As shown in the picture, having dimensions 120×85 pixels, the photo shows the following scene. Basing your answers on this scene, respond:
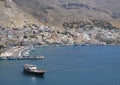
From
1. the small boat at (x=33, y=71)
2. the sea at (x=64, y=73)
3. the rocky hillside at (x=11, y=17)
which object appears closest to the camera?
the sea at (x=64, y=73)

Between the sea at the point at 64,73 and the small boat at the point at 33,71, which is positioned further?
the small boat at the point at 33,71

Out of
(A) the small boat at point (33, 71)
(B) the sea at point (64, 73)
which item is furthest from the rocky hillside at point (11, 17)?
(A) the small boat at point (33, 71)

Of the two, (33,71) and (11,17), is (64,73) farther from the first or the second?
(11,17)

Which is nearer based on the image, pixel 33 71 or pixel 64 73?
pixel 33 71

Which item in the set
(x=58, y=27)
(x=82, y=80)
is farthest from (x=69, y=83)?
(x=58, y=27)

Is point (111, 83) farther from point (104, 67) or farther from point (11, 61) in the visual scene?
point (11, 61)

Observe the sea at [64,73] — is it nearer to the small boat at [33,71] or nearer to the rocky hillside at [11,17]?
the small boat at [33,71]

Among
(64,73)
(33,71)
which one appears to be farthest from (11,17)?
(33,71)

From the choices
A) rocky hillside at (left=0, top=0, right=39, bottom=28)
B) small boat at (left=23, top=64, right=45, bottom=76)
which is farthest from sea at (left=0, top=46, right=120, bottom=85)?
rocky hillside at (left=0, top=0, right=39, bottom=28)
